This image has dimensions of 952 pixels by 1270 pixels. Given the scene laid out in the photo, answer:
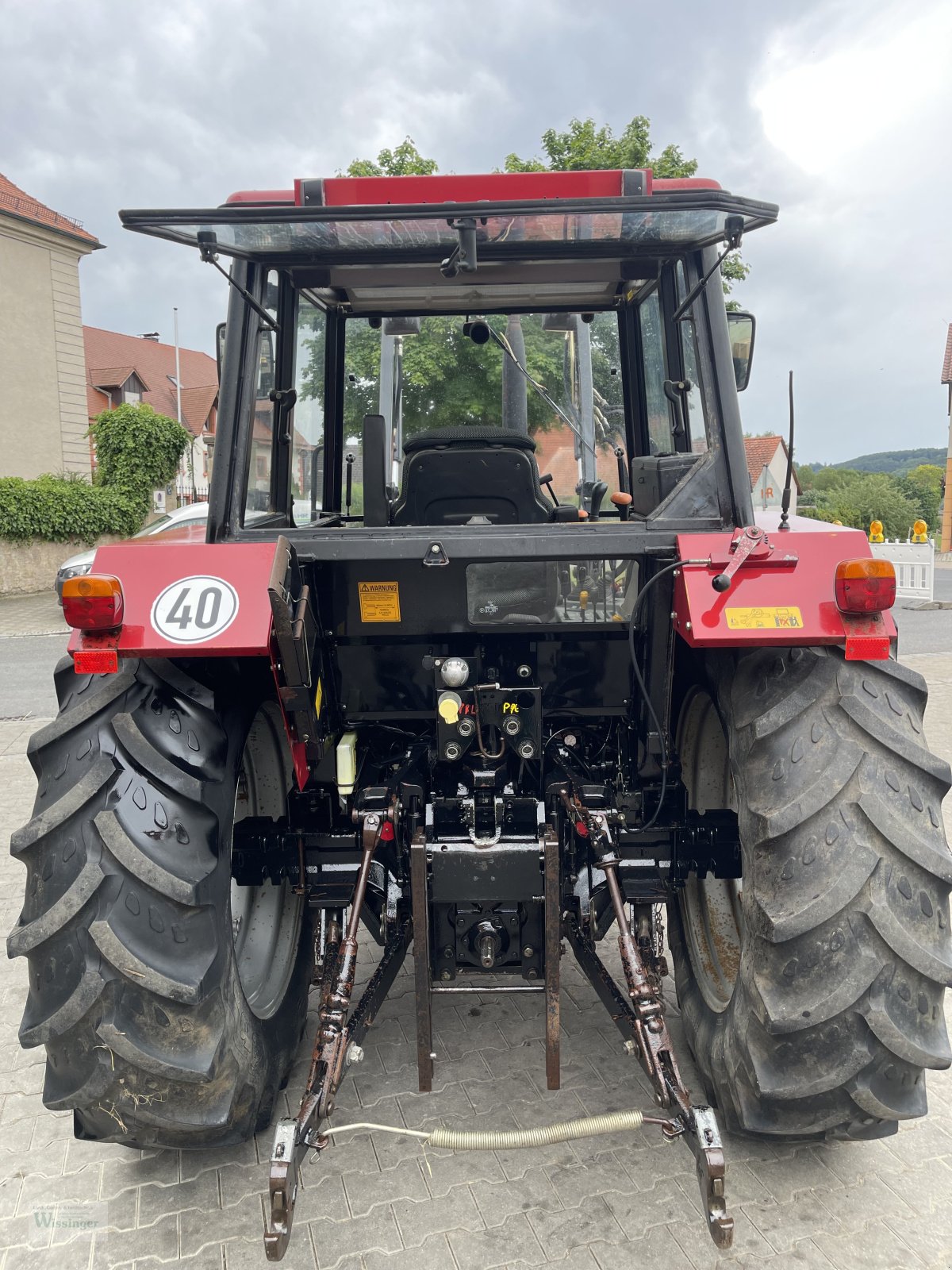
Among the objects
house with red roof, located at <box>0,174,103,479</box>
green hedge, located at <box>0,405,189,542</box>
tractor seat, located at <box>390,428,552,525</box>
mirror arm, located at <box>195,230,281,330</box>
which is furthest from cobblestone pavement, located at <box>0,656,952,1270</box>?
house with red roof, located at <box>0,174,103,479</box>

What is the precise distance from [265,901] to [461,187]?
7.58 ft

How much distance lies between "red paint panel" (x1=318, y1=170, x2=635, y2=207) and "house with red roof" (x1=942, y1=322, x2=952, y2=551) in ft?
131

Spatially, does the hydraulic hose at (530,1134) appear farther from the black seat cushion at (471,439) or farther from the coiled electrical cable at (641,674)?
the black seat cushion at (471,439)

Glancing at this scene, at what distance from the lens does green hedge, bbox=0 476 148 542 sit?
19750 millimetres

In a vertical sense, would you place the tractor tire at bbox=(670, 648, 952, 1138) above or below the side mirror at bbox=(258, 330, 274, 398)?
below

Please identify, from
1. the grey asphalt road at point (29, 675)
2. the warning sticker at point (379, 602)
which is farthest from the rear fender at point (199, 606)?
the grey asphalt road at point (29, 675)

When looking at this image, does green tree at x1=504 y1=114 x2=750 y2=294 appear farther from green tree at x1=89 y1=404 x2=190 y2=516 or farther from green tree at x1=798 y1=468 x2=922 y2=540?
green tree at x1=798 y1=468 x2=922 y2=540

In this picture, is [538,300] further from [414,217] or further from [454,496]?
[414,217]

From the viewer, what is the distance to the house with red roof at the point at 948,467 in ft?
125

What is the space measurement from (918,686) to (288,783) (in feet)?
6.37

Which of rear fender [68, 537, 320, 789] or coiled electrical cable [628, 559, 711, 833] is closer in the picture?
rear fender [68, 537, 320, 789]

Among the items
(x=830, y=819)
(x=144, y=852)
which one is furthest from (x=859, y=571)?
(x=144, y=852)

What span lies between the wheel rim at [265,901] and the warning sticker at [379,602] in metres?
0.57

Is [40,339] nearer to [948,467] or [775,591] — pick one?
[775,591]
